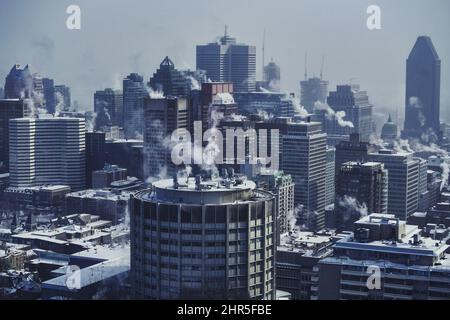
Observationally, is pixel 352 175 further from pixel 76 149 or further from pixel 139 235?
pixel 139 235

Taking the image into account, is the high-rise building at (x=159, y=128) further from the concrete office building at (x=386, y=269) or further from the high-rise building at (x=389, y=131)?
the concrete office building at (x=386, y=269)

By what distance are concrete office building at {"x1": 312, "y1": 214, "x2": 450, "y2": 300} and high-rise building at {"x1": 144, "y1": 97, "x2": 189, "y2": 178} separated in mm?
12608

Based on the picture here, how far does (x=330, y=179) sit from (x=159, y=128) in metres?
4.75

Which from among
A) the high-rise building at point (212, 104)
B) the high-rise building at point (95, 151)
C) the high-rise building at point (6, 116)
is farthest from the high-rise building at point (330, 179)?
the high-rise building at point (6, 116)

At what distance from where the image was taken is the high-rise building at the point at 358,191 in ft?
56.8

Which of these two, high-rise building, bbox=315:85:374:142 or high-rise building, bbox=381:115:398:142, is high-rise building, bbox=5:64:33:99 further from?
high-rise building, bbox=381:115:398:142

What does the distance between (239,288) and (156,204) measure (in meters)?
1.12

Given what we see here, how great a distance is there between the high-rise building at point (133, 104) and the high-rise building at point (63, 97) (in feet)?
7.68

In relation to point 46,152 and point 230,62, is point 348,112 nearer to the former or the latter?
point 230,62

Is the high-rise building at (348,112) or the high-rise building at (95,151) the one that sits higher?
the high-rise building at (348,112)

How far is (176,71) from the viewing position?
2603cm

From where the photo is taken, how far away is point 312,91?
3372 centimetres

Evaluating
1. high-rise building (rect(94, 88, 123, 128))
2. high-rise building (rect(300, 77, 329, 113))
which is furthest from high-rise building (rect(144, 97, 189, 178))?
high-rise building (rect(300, 77, 329, 113))

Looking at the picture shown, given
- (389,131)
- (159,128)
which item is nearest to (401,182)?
(159,128)
